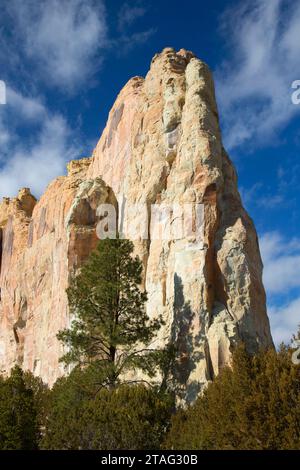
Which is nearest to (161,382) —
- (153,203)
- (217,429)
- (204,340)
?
(204,340)

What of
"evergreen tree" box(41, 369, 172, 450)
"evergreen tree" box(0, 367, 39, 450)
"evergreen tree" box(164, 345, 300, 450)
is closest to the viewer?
"evergreen tree" box(164, 345, 300, 450)

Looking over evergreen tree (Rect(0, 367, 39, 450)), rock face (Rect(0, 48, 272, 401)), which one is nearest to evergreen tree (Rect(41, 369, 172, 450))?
evergreen tree (Rect(0, 367, 39, 450))

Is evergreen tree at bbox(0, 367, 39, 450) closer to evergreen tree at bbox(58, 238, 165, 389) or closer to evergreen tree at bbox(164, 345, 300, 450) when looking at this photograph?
evergreen tree at bbox(58, 238, 165, 389)

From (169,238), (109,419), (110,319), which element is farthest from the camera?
(169,238)

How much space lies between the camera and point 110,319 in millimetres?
22719

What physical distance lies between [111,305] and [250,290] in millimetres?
6621

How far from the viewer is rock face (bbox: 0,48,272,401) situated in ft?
79.2

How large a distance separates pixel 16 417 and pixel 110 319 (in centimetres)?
532

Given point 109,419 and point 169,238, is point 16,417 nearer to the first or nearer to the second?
point 109,419

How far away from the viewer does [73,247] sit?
119 ft

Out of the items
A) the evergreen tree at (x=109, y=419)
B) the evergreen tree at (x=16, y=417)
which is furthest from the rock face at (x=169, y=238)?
the evergreen tree at (x=16, y=417)

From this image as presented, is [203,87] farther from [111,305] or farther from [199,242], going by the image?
[111,305]

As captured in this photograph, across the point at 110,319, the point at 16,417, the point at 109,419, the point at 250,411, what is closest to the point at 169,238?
the point at 110,319

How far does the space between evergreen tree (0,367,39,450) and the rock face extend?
6.16 m
